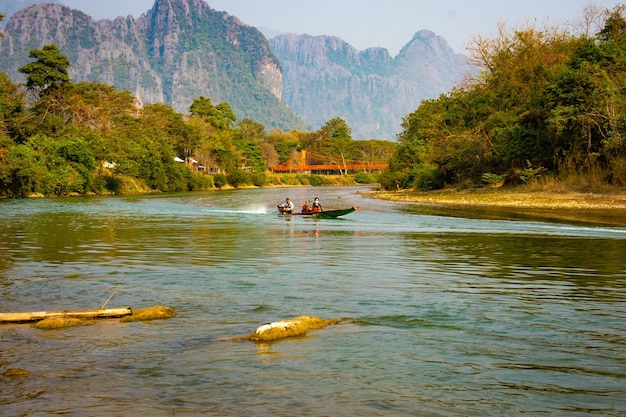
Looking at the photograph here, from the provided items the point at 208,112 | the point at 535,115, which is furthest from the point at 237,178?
the point at 535,115

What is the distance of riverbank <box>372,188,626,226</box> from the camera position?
38.4 metres

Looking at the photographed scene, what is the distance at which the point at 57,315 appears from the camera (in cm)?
1145

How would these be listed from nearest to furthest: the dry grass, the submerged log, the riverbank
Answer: the submerged log, the riverbank, the dry grass

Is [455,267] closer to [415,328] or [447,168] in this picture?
[415,328]

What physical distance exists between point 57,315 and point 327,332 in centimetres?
480

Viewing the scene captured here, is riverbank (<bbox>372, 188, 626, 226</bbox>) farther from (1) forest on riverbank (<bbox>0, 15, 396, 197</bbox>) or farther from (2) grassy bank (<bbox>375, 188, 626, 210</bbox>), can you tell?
(1) forest on riverbank (<bbox>0, 15, 396, 197</bbox>)

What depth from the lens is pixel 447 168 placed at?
71125 mm

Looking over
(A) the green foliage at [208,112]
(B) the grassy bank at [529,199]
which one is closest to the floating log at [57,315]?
(B) the grassy bank at [529,199]

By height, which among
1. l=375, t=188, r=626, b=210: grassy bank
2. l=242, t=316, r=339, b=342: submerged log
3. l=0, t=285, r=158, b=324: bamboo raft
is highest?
l=375, t=188, r=626, b=210: grassy bank

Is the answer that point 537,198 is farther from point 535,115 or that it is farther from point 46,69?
point 46,69

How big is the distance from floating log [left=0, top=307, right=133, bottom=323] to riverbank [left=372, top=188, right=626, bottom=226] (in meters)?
28.1

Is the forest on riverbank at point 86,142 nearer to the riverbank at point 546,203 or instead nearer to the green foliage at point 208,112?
the green foliage at point 208,112

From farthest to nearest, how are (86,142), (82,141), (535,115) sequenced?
(86,142), (82,141), (535,115)

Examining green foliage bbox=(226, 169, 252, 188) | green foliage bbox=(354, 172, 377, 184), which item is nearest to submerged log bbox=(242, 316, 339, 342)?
green foliage bbox=(226, 169, 252, 188)
